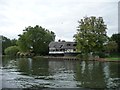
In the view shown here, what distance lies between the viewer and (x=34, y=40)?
342ft

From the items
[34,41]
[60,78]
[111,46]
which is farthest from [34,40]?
[60,78]

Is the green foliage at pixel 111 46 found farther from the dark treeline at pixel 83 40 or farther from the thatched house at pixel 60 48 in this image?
the thatched house at pixel 60 48

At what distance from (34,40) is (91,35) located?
112 ft

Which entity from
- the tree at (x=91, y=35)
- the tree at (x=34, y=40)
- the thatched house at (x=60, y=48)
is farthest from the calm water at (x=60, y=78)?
the thatched house at (x=60, y=48)

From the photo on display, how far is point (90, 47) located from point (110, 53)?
14.3 m

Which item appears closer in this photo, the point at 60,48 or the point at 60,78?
the point at 60,78

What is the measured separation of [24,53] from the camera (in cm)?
10812

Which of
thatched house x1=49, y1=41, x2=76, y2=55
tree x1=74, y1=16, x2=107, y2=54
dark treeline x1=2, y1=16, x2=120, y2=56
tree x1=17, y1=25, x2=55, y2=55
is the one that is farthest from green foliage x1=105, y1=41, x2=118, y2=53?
tree x1=17, y1=25, x2=55, y2=55

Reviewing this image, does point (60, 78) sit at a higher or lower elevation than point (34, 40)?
lower

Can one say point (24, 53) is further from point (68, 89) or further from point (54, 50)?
point (68, 89)

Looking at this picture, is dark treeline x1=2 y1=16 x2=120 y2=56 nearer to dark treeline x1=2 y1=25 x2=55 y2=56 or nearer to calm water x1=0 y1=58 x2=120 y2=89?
dark treeline x1=2 y1=25 x2=55 y2=56

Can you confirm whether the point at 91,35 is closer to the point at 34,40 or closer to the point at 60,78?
the point at 34,40

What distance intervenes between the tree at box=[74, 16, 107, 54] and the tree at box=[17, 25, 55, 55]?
30.2 m

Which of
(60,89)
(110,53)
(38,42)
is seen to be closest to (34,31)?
(38,42)
